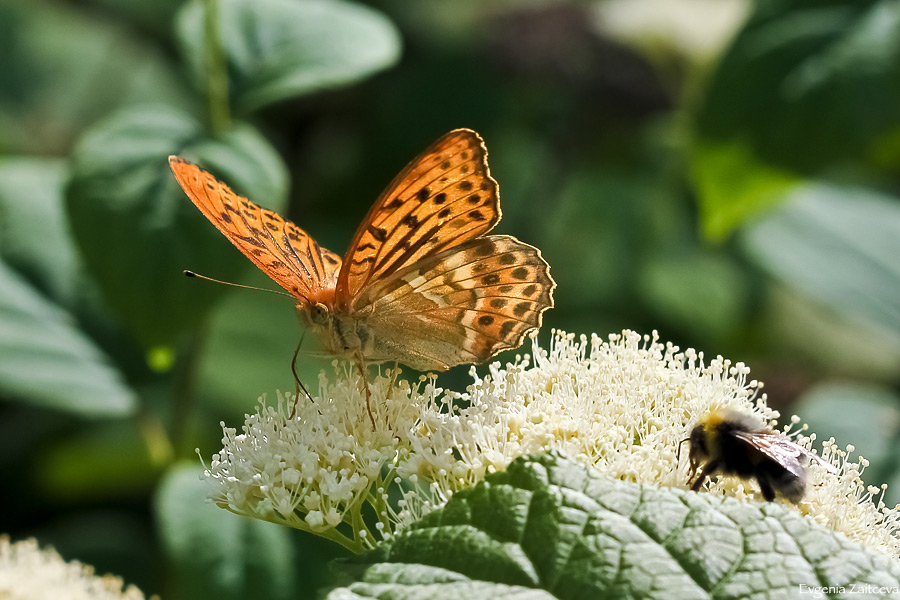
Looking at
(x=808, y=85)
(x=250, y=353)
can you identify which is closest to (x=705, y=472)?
(x=808, y=85)

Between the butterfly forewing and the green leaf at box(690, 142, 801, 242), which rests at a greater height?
the green leaf at box(690, 142, 801, 242)

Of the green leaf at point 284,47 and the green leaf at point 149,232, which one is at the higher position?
the green leaf at point 284,47

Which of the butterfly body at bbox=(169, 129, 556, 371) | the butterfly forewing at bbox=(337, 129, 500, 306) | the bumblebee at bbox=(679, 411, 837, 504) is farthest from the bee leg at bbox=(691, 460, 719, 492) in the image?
the butterfly forewing at bbox=(337, 129, 500, 306)

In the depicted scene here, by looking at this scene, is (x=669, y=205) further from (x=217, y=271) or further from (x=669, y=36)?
(x=217, y=271)

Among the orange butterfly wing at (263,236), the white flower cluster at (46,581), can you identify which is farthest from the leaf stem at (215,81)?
the white flower cluster at (46,581)

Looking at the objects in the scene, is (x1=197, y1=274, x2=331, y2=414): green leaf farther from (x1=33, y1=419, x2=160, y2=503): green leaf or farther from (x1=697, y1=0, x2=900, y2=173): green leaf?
(x1=697, y1=0, x2=900, y2=173): green leaf

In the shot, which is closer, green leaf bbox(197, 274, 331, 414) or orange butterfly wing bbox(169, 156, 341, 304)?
orange butterfly wing bbox(169, 156, 341, 304)

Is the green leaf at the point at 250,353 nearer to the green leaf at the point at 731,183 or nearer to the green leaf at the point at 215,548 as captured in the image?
the green leaf at the point at 215,548
